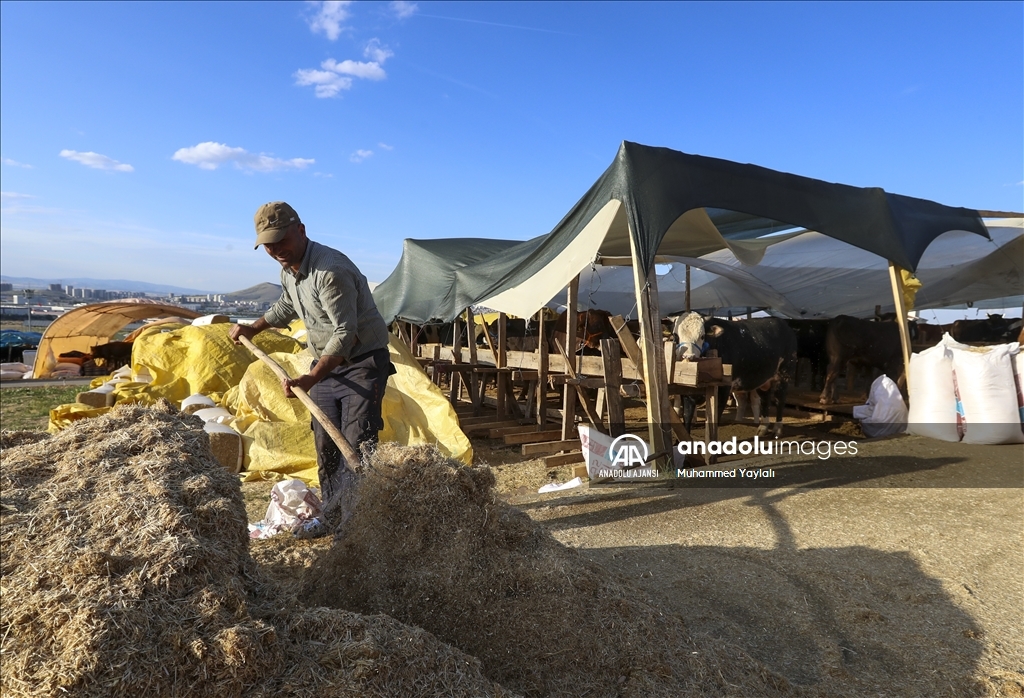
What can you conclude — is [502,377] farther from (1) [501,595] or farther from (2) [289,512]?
(1) [501,595]

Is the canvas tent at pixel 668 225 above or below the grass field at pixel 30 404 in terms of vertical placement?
above

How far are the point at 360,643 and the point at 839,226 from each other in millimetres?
6040

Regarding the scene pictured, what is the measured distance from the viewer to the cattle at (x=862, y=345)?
28.6ft

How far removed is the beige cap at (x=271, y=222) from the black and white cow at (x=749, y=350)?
12.2 ft

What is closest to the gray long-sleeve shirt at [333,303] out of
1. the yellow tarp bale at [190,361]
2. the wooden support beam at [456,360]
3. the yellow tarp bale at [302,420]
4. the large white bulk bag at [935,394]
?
the yellow tarp bale at [302,420]

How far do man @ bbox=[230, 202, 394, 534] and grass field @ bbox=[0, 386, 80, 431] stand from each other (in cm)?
592

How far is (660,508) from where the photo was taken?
455 cm

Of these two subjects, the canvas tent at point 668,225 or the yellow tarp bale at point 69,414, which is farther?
the yellow tarp bale at point 69,414

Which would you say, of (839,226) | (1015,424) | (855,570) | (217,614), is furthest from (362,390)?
(1015,424)

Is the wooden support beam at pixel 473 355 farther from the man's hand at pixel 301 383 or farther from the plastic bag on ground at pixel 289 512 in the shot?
the man's hand at pixel 301 383

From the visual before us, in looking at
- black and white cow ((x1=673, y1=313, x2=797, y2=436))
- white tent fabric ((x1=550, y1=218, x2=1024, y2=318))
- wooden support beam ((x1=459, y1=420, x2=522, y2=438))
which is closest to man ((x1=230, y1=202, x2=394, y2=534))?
black and white cow ((x1=673, y1=313, x2=797, y2=436))

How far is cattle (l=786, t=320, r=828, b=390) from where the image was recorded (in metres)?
9.98

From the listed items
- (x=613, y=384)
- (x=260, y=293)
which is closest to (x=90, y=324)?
(x=613, y=384)

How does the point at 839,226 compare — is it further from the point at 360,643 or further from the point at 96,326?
the point at 96,326
